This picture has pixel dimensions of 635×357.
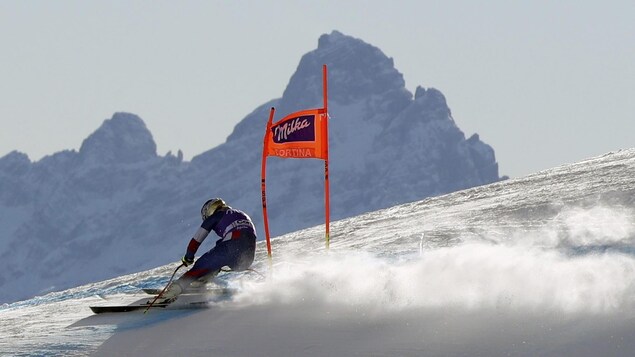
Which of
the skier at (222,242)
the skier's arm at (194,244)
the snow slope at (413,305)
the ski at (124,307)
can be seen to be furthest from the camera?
the skier at (222,242)

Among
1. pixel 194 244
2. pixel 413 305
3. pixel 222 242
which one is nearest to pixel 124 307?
pixel 194 244

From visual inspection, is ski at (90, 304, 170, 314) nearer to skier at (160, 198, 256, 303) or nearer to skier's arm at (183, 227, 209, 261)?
skier at (160, 198, 256, 303)

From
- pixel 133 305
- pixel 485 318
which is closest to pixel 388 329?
pixel 485 318

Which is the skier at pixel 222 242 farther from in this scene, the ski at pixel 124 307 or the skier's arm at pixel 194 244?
the ski at pixel 124 307

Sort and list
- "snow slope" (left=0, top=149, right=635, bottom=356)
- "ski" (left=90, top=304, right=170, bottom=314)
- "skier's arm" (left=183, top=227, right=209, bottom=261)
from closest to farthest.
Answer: "snow slope" (left=0, top=149, right=635, bottom=356) → "ski" (left=90, top=304, right=170, bottom=314) → "skier's arm" (left=183, top=227, right=209, bottom=261)

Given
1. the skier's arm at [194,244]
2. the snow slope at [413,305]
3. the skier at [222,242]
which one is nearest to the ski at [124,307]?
the snow slope at [413,305]

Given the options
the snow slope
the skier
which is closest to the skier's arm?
the skier

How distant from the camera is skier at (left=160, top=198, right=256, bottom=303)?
17.0 m

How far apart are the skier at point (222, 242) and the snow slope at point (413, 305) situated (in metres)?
0.43

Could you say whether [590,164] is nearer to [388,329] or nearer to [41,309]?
[41,309]

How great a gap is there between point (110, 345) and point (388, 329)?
3255 millimetres

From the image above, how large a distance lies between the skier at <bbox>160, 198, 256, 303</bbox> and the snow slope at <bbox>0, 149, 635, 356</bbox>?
1.41 ft

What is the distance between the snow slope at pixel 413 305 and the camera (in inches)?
512

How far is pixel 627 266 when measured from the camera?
15680 millimetres
